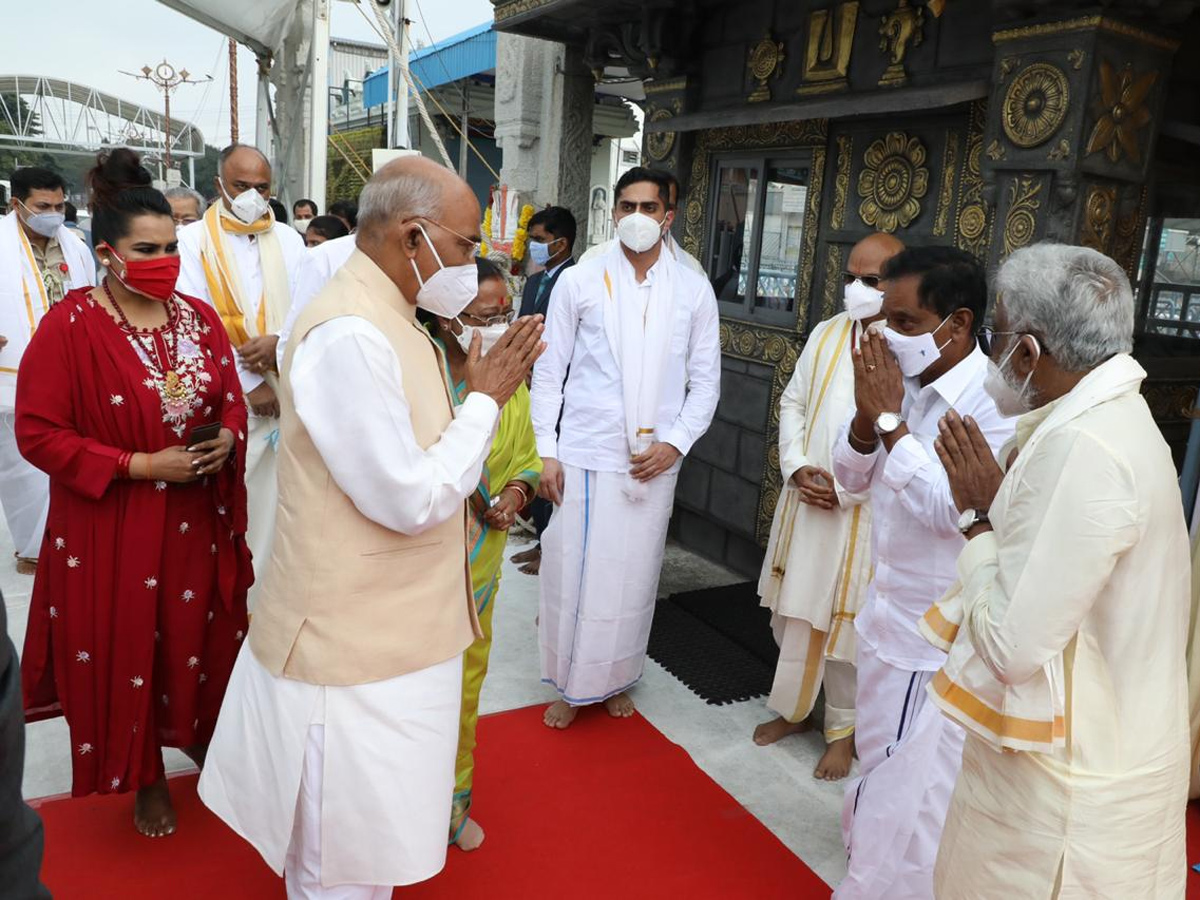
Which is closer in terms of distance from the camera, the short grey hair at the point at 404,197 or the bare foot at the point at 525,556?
the short grey hair at the point at 404,197

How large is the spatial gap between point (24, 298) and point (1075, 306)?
4.98 meters

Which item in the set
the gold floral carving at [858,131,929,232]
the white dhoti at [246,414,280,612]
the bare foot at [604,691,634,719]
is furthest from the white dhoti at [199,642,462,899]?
the gold floral carving at [858,131,929,232]

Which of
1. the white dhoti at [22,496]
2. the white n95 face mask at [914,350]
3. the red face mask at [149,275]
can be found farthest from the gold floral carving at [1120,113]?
the white dhoti at [22,496]

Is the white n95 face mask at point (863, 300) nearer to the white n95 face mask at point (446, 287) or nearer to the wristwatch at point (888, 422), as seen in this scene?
the wristwatch at point (888, 422)

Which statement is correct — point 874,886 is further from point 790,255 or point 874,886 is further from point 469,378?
point 790,255

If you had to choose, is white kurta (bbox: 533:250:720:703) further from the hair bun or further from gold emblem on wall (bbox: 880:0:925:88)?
the hair bun

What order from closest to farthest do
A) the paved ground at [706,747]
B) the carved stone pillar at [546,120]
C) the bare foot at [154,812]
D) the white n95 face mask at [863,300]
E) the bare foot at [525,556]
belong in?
the bare foot at [154,812]
the paved ground at [706,747]
the white n95 face mask at [863,300]
the bare foot at [525,556]
the carved stone pillar at [546,120]

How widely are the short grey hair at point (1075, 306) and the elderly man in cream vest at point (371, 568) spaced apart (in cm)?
98

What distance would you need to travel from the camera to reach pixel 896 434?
234cm

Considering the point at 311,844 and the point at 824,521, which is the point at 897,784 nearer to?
the point at 824,521

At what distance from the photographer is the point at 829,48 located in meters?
4.46

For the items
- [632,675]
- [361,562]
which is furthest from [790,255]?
[361,562]

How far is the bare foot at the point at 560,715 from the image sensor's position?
11.8 ft

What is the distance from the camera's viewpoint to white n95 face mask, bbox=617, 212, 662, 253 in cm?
349
